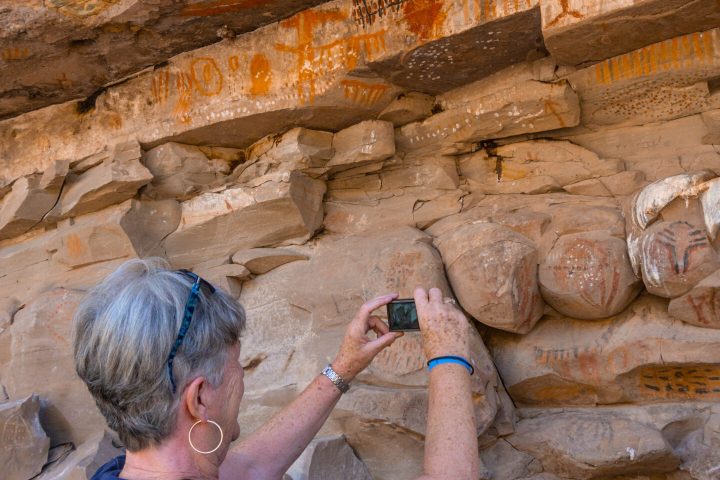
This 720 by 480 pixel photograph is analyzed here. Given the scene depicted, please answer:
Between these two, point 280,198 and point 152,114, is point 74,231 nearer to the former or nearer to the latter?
point 152,114

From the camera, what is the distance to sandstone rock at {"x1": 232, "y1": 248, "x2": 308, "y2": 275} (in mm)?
3889

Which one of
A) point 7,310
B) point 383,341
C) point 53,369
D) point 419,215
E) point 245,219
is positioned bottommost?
point 53,369

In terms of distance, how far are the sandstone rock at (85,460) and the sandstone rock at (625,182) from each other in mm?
2624

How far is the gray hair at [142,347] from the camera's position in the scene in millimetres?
1317

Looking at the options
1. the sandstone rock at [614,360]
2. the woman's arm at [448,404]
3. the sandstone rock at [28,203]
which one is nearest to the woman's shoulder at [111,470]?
the woman's arm at [448,404]

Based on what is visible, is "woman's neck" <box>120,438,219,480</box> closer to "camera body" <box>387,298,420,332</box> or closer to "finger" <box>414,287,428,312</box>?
"finger" <box>414,287,428,312</box>

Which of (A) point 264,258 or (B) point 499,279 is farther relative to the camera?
(A) point 264,258

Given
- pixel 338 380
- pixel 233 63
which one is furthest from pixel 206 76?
pixel 338 380

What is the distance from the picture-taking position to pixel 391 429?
3123mm

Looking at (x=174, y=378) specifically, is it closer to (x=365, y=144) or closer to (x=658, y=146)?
(x=365, y=144)

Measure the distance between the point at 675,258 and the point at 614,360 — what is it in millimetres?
506

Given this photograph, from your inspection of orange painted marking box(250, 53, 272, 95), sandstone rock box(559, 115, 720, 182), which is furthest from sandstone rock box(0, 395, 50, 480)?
sandstone rock box(559, 115, 720, 182)

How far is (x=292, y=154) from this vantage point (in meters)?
3.86

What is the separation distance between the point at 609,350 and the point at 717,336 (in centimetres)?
43
